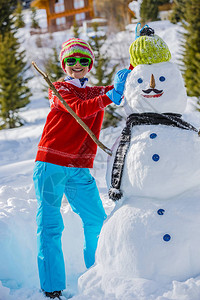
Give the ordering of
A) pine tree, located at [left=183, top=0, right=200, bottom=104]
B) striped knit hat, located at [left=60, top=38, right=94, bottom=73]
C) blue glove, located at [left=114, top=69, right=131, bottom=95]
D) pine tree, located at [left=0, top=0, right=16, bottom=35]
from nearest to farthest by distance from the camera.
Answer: blue glove, located at [left=114, top=69, right=131, bottom=95] < striped knit hat, located at [left=60, top=38, right=94, bottom=73] < pine tree, located at [left=183, top=0, right=200, bottom=104] < pine tree, located at [left=0, top=0, right=16, bottom=35]

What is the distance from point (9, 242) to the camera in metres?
2.92

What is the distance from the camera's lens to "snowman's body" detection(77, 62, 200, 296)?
176 centimetres

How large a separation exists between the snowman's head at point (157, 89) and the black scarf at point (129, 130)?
36 mm

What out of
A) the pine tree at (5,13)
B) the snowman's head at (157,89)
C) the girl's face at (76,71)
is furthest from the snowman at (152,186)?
the pine tree at (5,13)

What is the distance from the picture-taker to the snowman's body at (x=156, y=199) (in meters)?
1.76

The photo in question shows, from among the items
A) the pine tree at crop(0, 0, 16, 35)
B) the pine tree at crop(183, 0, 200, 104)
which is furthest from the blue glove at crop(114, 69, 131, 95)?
the pine tree at crop(0, 0, 16, 35)

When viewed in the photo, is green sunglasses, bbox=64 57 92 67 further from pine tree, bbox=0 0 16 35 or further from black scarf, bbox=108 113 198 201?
pine tree, bbox=0 0 16 35

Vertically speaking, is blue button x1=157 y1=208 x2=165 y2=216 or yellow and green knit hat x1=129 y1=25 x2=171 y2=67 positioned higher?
yellow and green knit hat x1=129 y1=25 x2=171 y2=67

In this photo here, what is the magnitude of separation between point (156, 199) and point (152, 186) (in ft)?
0.30

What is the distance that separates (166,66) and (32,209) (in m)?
1.99

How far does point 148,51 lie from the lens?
6.40 feet

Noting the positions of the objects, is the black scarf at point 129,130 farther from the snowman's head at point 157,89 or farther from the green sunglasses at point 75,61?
the green sunglasses at point 75,61

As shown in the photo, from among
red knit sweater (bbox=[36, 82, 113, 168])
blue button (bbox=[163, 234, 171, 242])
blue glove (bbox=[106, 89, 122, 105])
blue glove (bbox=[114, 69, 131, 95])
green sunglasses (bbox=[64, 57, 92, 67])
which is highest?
green sunglasses (bbox=[64, 57, 92, 67])

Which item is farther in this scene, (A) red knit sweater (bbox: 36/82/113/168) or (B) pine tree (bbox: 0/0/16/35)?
(B) pine tree (bbox: 0/0/16/35)
